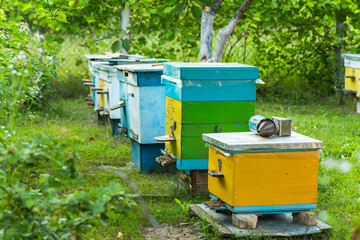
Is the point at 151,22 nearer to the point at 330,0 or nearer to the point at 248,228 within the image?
the point at 330,0

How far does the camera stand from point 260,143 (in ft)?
9.29

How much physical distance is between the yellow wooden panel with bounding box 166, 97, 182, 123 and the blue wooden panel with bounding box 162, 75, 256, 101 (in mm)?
53

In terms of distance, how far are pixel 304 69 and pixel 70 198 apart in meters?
7.79

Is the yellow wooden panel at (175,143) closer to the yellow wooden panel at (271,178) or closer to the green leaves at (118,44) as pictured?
the yellow wooden panel at (271,178)

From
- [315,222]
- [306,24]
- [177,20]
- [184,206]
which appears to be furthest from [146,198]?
[306,24]

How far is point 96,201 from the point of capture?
1.67 metres

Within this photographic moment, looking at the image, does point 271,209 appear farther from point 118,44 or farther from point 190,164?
point 118,44

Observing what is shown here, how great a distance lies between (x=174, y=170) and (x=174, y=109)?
1.07 m

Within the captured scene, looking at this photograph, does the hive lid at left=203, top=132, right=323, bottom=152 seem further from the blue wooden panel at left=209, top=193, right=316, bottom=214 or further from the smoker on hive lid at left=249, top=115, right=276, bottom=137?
the blue wooden panel at left=209, top=193, right=316, bottom=214

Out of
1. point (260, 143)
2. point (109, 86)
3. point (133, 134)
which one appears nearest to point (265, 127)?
point (260, 143)

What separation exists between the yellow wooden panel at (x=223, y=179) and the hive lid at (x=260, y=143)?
84 millimetres

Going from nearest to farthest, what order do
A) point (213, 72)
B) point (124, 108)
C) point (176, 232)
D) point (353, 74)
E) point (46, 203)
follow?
point (46, 203), point (176, 232), point (213, 72), point (124, 108), point (353, 74)

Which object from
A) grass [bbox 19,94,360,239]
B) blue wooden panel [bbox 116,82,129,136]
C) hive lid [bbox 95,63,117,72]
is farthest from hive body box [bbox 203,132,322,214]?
hive lid [bbox 95,63,117,72]

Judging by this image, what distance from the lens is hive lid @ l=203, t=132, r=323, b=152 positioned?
2803 millimetres
